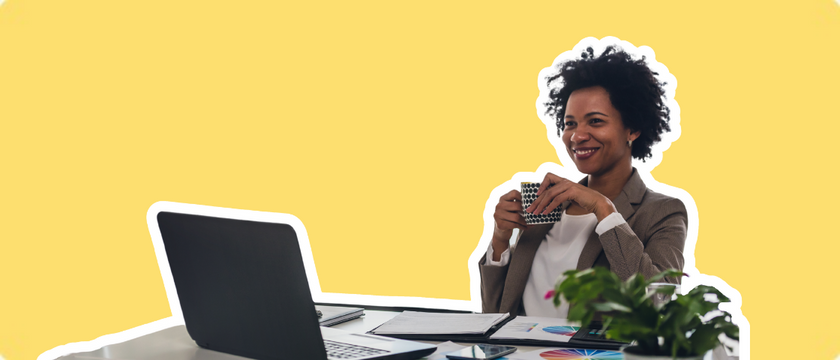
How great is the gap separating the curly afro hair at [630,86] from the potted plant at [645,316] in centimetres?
143

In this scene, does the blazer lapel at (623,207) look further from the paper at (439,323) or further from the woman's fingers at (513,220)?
the paper at (439,323)

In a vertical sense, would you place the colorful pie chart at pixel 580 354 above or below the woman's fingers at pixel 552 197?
below

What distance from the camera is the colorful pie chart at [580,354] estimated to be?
1.09 m

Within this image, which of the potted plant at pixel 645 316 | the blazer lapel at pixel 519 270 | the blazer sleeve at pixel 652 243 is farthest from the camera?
the blazer lapel at pixel 519 270

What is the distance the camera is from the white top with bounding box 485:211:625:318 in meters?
2.02

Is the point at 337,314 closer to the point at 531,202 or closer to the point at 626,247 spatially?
the point at 531,202

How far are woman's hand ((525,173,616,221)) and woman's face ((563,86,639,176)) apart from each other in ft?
0.91

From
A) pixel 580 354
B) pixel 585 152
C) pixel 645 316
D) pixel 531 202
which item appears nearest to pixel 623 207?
pixel 585 152

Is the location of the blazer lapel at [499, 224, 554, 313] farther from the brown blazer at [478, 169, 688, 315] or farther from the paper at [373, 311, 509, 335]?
the paper at [373, 311, 509, 335]

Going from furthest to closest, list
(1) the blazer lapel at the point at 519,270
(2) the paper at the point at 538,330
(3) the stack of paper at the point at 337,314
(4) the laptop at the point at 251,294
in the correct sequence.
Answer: (1) the blazer lapel at the point at 519,270 < (3) the stack of paper at the point at 337,314 < (2) the paper at the point at 538,330 < (4) the laptop at the point at 251,294

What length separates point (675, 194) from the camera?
212cm

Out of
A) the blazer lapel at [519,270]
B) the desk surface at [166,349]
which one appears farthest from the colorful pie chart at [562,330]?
the blazer lapel at [519,270]

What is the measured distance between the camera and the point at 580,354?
3.69ft

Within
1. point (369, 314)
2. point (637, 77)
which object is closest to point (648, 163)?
point (637, 77)
